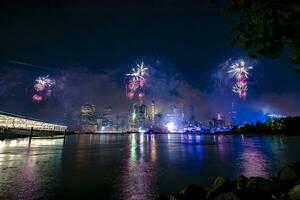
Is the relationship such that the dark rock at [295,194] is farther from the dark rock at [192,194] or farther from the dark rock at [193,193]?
the dark rock at [193,193]

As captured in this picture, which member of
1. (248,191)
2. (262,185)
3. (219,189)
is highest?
(262,185)

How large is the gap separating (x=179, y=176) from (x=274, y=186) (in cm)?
1406

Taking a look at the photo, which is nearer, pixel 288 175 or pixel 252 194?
pixel 252 194

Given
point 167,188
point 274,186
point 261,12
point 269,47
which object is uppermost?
point 261,12

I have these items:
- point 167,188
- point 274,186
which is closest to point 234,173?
point 167,188

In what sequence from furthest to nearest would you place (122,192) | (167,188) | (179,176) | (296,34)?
(179,176) → (167,188) → (122,192) → (296,34)

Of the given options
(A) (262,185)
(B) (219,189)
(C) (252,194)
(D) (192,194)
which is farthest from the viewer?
(D) (192,194)

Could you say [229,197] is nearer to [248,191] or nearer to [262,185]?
[248,191]

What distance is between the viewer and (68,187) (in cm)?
2006

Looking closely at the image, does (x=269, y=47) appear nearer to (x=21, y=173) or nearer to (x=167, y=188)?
(x=167, y=188)

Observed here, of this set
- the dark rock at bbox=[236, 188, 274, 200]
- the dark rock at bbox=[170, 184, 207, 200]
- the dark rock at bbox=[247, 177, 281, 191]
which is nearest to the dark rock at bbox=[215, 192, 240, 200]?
the dark rock at bbox=[236, 188, 274, 200]

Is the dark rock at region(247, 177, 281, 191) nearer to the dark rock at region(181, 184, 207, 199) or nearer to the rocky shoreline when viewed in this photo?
the rocky shoreline

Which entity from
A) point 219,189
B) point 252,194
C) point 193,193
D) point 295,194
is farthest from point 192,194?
point 295,194

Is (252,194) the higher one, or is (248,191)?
(248,191)
